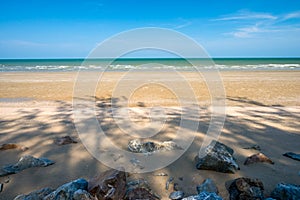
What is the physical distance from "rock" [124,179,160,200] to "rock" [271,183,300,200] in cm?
103

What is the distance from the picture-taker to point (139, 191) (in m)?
1.81

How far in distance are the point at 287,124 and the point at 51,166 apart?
4.08 meters

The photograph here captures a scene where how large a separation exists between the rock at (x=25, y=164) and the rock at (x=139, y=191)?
1.08 m

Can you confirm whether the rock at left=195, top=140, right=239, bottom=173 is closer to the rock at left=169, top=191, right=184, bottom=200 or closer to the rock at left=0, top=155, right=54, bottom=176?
the rock at left=169, top=191, right=184, bottom=200

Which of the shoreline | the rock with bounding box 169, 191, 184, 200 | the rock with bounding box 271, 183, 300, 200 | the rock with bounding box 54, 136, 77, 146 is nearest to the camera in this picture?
the rock with bounding box 271, 183, 300, 200

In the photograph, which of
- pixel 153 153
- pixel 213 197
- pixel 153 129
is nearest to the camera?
pixel 213 197

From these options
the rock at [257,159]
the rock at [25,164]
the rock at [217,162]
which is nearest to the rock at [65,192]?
the rock at [25,164]

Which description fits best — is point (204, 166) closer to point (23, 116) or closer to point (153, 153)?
point (153, 153)

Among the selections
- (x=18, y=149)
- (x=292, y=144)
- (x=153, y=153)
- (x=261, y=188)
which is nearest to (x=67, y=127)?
(x=18, y=149)

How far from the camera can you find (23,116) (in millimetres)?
4523

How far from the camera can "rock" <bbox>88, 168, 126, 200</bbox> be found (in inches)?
67.4

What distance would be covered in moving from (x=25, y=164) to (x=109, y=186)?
45.5 inches

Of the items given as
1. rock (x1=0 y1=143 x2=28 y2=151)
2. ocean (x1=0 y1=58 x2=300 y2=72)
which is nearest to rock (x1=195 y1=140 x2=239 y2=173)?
rock (x1=0 y1=143 x2=28 y2=151)

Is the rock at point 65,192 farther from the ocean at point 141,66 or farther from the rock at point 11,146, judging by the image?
the ocean at point 141,66
